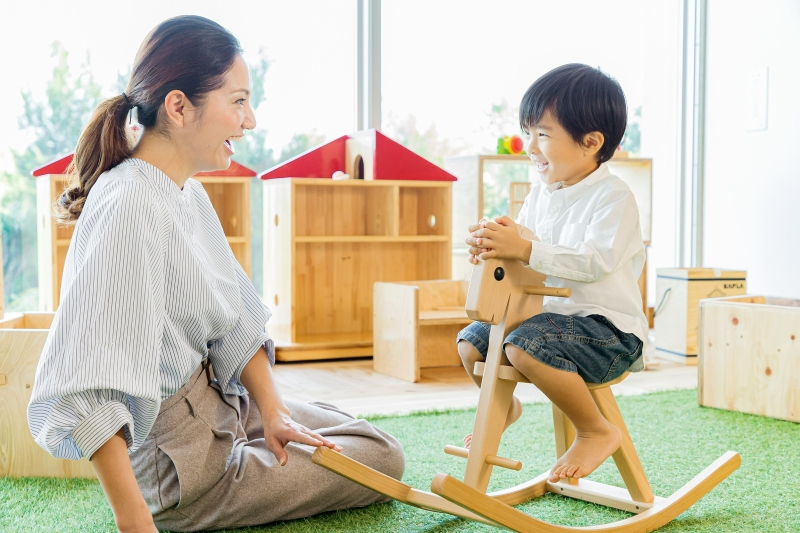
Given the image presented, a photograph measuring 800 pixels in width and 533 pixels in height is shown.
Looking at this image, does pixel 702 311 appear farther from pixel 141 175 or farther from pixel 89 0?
pixel 89 0

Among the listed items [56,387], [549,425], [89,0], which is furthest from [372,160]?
[56,387]

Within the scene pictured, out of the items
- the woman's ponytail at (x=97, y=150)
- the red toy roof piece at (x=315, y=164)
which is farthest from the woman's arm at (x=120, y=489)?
the red toy roof piece at (x=315, y=164)

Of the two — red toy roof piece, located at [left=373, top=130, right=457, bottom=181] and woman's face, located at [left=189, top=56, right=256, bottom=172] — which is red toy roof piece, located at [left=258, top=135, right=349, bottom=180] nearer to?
red toy roof piece, located at [left=373, top=130, right=457, bottom=181]

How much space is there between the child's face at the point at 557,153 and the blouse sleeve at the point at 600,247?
8 cm

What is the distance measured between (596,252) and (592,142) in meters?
0.21

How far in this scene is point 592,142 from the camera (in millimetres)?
1494

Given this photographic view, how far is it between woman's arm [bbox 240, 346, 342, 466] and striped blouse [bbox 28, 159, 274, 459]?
10 cm

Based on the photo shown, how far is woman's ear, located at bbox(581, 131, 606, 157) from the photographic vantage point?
1485 millimetres

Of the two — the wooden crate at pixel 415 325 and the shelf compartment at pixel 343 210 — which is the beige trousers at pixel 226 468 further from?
Answer: the shelf compartment at pixel 343 210

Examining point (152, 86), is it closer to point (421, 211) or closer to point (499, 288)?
point (499, 288)

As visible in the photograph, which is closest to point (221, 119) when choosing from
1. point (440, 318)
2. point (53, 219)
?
point (440, 318)

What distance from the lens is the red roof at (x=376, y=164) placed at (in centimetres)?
342

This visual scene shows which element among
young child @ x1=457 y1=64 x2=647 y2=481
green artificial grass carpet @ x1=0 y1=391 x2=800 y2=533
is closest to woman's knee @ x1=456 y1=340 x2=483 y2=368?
young child @ x1=457 y1=64 x2=647 y2=481

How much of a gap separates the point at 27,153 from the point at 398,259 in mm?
1554
